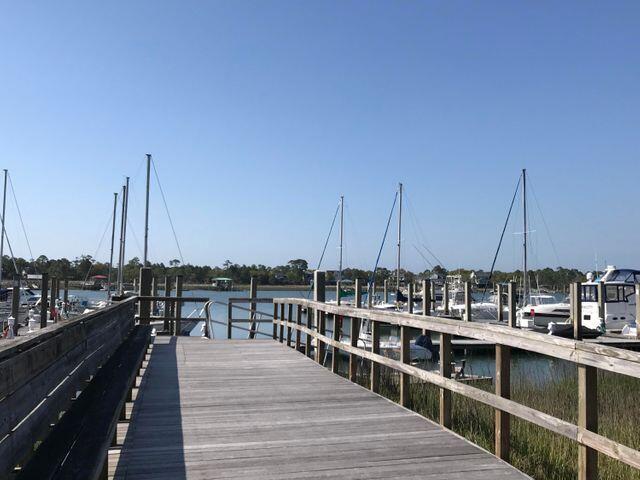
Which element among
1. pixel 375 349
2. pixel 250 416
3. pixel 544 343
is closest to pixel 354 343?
pixel 375 349

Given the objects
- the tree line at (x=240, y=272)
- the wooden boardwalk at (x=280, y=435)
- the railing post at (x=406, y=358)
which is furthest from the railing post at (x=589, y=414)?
the tree line at (x=240, y=272)

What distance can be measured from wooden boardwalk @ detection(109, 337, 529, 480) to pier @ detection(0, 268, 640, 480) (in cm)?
1

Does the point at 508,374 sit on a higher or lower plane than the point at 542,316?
higher

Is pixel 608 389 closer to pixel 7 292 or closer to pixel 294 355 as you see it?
pixel 294 355

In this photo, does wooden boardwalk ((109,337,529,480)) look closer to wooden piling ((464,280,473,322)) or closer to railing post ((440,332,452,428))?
railing post ((440,332,452,428))

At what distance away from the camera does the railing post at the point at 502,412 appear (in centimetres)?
482

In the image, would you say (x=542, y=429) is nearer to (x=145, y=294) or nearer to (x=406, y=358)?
(x=406, y=358)

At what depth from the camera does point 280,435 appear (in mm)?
5465

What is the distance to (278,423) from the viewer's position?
5.94 metres

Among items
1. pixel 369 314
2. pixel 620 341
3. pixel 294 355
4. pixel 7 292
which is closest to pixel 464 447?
pixel 369 314

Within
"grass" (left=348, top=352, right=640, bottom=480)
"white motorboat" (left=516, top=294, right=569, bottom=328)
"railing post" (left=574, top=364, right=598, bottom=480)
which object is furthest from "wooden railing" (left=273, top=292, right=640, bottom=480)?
"white motorboat" (left=516, top=294, right=569, bottom=328)

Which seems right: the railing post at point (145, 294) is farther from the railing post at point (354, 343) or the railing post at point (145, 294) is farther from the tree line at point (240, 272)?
the tree line at point (240, 272)

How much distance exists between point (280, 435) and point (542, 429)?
9.92ft

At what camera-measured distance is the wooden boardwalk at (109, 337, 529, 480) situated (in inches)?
176
